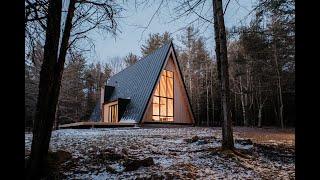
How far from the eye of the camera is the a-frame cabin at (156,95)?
20.0 meters

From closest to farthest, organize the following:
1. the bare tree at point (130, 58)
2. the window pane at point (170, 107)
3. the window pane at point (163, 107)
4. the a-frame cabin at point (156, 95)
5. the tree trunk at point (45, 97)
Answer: the tree trunk at point (45, 97)
the a-frame cabin at point (156, 95)
the window pane at point (163, 107)
the window pane at point (170, 107)
the bare tree at point (130, 58)

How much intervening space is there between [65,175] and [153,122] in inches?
598

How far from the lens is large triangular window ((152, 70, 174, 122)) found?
2142 cm

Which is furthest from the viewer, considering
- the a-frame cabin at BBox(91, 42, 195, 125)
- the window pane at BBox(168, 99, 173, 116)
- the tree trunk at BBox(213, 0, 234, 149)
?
the window pane at BBox(168, 99, 173, 116)

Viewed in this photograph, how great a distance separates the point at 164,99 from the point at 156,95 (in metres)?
0.88

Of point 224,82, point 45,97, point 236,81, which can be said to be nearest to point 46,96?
point 45,97

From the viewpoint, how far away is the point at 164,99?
2194cm

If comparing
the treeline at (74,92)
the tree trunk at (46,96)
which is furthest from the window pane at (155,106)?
the tree trunk at (46,96)

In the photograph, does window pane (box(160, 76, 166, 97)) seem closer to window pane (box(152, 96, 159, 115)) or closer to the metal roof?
window pane (box(152, 96, 159, 115))

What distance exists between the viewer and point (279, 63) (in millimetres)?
26234

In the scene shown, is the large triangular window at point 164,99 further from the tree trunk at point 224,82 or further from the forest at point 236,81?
the tree trunk at point 224,82

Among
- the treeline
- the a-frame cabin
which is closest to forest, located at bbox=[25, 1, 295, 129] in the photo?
the treeline
